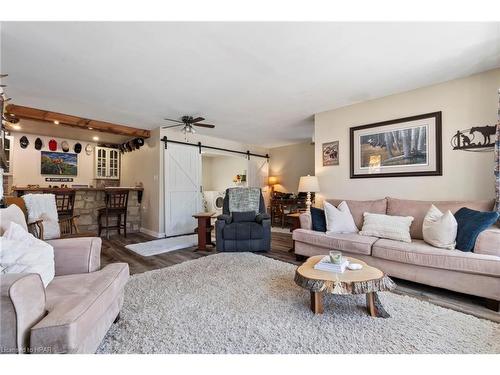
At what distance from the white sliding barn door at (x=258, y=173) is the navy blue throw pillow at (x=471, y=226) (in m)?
5.05

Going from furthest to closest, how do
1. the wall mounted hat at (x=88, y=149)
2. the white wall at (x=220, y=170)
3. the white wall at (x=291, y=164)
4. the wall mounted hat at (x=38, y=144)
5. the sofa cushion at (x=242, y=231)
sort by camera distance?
the white wall at (x=220, y=170), the wall mounted hat at (x=88, y=149), the white wall at (x=291, y=164), the wall mounted hat at (x=38, y=144), the sofa cushion at (x=242, y=231)

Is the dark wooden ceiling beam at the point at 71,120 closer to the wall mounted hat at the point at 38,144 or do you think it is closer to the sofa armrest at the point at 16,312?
the wall mounted hat at the point at 38,144

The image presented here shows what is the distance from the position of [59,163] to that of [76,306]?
684cm

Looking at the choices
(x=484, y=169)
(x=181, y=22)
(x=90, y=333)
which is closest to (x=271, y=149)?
(x=484, y=169)

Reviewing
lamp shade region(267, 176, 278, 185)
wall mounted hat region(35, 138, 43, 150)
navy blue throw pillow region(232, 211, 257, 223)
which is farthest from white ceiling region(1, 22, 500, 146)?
lamp shade region(267, 176, 278, 185)

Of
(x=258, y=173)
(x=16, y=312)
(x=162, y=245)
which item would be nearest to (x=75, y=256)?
(x=16, y=312)

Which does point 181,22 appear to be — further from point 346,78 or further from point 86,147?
point 86,147

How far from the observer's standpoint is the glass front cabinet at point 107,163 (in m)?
6.85

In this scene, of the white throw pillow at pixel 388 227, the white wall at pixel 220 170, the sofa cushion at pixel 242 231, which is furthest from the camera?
the white wall at pixel 220 170

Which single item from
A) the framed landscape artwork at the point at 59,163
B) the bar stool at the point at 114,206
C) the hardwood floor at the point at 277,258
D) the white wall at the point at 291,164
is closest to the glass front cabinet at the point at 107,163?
the framed landscape artwork at the point at 59,163

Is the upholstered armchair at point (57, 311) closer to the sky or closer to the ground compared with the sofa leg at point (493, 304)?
closer to the sky

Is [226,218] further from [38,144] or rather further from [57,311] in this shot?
[38,144]

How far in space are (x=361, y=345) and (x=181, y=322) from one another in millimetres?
1265

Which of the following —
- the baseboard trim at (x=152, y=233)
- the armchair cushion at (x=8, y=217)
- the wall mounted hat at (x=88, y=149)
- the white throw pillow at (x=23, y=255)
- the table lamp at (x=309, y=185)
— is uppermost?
the wall mounted hat at (x=88, y=149)
